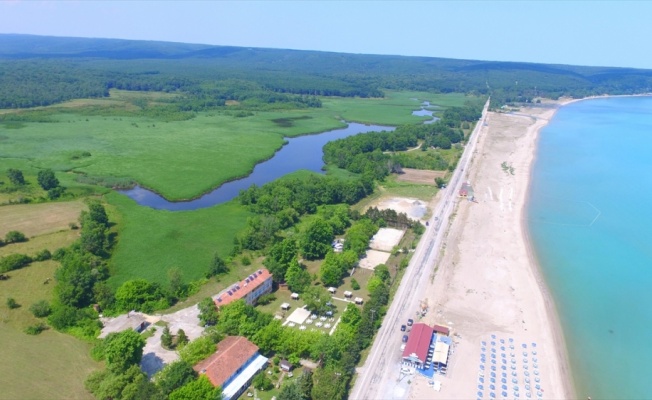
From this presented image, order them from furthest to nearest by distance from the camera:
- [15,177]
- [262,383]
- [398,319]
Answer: [15,177]
[398,319]
[262,383]

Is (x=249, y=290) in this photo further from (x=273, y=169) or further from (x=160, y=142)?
(x=160, y=142)

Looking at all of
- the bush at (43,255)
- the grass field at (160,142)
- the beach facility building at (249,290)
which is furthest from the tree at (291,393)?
the grass field at (160,142)

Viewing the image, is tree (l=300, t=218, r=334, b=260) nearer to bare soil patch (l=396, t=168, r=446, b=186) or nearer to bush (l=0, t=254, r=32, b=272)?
bush (l=0, t=254, r=32, b=272)

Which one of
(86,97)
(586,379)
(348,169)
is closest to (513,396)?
(586,379)

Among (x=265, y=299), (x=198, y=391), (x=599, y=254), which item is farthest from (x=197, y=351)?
(x=599, y=254)

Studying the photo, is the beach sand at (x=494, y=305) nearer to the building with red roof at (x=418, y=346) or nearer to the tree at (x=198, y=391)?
the building with red roof at (x=418, y=346)

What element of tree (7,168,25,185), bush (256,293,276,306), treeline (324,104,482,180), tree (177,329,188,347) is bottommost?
bush (256,293,276,306)

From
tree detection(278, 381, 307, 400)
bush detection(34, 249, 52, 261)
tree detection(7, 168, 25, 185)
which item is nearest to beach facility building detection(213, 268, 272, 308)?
tree detection(278, 381, 307, 400)
